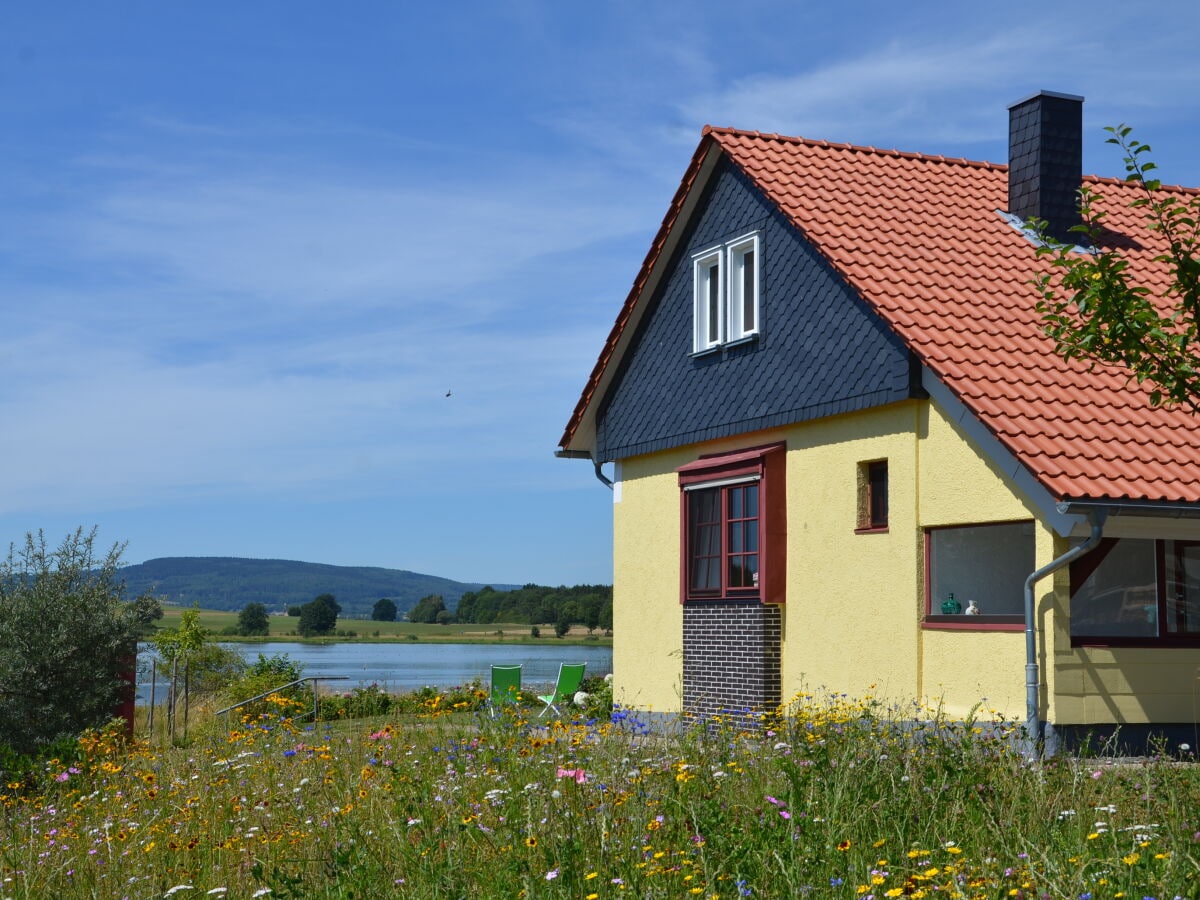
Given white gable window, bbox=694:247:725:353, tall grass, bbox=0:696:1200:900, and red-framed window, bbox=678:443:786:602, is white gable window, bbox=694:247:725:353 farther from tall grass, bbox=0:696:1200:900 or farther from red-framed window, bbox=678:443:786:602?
tall grass, bbox=0:696:1200:900

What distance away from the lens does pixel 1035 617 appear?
12945 mm

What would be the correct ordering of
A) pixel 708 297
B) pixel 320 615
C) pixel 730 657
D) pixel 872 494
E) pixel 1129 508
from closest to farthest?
pixel 1129 508 < pixel 872 494 < pixel 730 657 < pixel 708 297 < pixel 320 615

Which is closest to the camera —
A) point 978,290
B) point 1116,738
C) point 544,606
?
point 1116,738

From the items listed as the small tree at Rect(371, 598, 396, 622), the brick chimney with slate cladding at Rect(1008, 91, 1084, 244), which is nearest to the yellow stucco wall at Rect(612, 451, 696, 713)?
the brick chimney with slate cladding at Rect(1008, 91, 1084, 244)

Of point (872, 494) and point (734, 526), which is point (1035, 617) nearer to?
point (872, 494)

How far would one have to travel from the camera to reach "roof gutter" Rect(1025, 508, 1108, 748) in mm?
12289

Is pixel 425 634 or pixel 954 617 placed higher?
pixel 954 617

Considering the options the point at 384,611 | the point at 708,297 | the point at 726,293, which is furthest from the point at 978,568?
the point at 384,611

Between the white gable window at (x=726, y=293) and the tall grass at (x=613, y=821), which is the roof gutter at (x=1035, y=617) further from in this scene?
the white gable window at (x=726, y=293)

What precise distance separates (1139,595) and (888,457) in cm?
288

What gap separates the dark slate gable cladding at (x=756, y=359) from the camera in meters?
15.2

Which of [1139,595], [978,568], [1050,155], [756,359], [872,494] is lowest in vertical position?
[1139,595]

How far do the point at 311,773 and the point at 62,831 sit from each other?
1.60 metres

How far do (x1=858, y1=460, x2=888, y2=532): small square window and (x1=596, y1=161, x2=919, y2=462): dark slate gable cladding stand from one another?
30.5 inches
